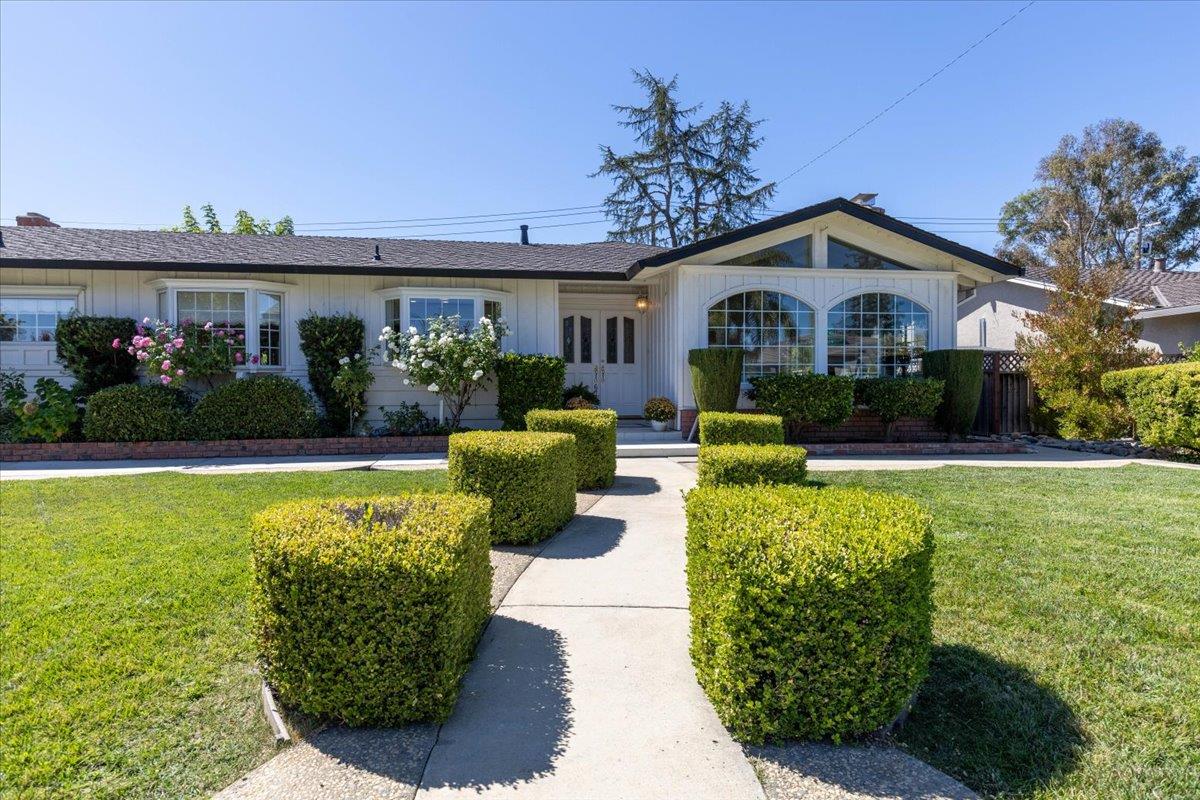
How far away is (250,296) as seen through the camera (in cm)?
1087

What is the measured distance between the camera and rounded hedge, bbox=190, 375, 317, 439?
32.3 feet

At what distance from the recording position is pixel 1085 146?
89.2 feet

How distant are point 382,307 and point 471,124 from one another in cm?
846

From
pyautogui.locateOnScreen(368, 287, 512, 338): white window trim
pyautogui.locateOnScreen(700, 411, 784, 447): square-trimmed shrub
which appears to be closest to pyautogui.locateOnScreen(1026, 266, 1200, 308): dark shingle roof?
pyautogui.locateOnScreen(700, 411, 784, 447): square-trimmed shrub

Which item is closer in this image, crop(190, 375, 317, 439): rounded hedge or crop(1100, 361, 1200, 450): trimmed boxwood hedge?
crop(1100, 361, 1200, 450): trimmed boxwood hedge

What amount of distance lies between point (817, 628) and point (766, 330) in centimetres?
964

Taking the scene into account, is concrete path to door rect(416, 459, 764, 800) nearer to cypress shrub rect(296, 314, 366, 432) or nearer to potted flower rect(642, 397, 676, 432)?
potted flower rect(642, 397, 676, 432)

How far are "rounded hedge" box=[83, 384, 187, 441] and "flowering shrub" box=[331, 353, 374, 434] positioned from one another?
7.70 feet

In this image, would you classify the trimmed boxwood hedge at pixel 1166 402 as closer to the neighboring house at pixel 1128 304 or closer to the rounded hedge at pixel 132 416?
the neighboring house at pixel 1128 304

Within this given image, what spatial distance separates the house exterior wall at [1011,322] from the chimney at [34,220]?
2203 centimetres

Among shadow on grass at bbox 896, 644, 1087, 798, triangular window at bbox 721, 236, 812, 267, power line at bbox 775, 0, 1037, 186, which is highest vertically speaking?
power line at bbox 775, 0, 1037, 186

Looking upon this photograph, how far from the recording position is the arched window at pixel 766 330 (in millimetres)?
11297

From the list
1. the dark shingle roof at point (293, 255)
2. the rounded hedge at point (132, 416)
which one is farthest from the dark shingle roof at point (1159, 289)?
the rounded hedge at point (132, 416)

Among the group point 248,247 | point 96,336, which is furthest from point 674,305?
point 96,336
